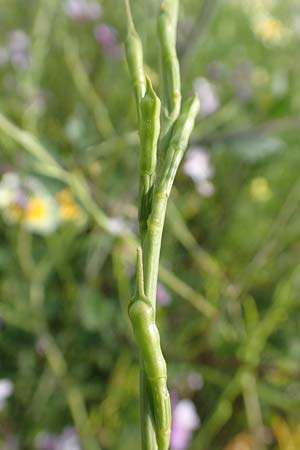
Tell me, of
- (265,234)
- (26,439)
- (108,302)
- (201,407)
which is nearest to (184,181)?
(265,234)

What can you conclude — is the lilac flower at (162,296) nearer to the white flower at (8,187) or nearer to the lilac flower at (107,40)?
the white flower at (8,187)

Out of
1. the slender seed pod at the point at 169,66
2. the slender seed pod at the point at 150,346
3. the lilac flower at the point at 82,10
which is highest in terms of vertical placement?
the lilac flower at the point at 82,10

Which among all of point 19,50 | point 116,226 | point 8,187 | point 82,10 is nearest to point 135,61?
point 116,226

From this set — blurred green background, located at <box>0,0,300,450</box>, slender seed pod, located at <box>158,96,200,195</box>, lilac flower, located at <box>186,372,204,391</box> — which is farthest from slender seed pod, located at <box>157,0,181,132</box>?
lilac flower, located at <box>186,372,204,391</box>

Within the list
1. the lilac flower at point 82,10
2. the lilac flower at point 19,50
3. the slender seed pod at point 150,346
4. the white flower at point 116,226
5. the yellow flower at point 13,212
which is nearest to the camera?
the slender seed pod at point 150,346

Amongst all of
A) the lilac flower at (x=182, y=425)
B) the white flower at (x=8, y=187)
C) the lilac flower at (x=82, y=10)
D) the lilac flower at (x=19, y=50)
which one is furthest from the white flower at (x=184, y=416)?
the lilac flower at (x=82, y=10)

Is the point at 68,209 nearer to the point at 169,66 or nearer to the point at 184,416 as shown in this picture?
the point at 184,416
